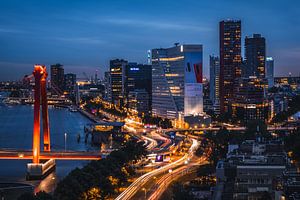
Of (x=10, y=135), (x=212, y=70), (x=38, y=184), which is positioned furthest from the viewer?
(x=212, y=70)

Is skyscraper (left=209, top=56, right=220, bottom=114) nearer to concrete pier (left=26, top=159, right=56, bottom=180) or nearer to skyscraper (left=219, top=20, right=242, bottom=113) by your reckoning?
skyscraper (left=219, top=20, right=242, bottom=113)

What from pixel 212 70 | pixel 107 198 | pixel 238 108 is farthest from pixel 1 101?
pixel 107 198

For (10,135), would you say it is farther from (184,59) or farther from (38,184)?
(38,184)

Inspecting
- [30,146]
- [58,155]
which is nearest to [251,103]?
[30,146]

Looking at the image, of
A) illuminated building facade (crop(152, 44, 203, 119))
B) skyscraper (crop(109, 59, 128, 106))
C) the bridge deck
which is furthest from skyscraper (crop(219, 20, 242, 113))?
the bridge deck

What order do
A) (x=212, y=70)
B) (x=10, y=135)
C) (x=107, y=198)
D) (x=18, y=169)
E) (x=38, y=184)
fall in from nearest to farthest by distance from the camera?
(x=107, y=198)
(x=38, y=184)
(x=18, y=169)
(x=10, y=135)
(x=212, y=70)

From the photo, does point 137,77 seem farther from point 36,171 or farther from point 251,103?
point 36,171
